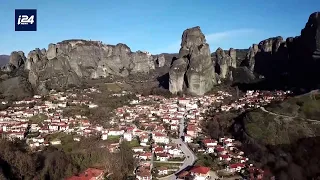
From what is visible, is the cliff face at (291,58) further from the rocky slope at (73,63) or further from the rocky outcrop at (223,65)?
the rocky slope at (73,63)

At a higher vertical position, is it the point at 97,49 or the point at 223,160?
the point at 97,49

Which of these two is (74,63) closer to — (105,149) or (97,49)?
(97,49)

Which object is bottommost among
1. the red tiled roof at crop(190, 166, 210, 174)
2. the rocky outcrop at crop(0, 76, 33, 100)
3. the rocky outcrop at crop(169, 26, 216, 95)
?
the red tiled roof at crop(190, 166, 210, 174)

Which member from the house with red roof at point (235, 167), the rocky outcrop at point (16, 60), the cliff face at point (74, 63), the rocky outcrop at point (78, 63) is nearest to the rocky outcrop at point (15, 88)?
the cliff face at point (74, 63)

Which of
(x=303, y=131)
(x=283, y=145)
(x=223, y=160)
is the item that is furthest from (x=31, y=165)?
(x=303, y=131)

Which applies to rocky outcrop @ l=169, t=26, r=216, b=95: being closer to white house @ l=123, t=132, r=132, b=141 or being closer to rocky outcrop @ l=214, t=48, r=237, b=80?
rocky outcrop @ l=214, t=48, r=237, b=80

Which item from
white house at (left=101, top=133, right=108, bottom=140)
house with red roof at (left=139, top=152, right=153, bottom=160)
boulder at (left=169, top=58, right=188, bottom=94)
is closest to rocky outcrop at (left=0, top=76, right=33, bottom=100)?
boulder at (left=169, top=58, right=188, bottom=94)

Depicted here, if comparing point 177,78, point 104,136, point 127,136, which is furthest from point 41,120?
point 177,78
